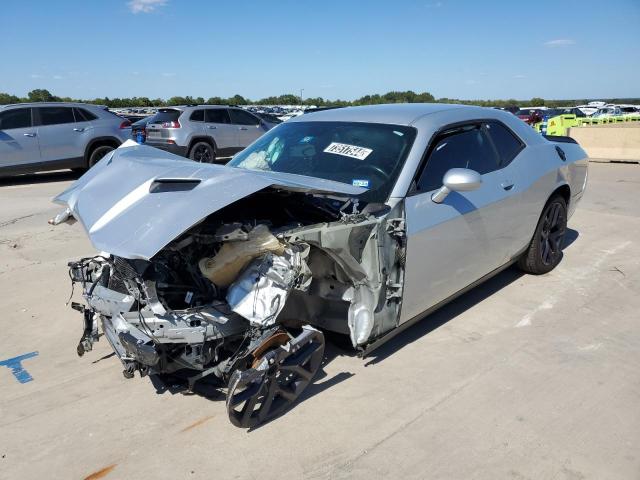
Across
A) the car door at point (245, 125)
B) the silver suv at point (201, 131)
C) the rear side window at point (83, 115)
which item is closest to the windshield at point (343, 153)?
the rear side window at point (83, 115)

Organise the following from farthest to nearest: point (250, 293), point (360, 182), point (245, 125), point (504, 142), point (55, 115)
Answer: point (245, 125) → point (55, 115) → point (504, 142) → point (360, 182) → point (250, 293)

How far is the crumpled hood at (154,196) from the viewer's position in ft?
8.16

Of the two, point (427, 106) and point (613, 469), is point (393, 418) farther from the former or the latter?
point (427, 106)

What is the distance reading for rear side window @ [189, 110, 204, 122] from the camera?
1344cm

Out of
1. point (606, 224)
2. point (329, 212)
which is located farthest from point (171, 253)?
point (606, 224)

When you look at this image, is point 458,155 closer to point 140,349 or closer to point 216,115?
point 140,349

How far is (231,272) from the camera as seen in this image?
2891 millimetres

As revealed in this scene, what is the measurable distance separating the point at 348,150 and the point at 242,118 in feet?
37.7

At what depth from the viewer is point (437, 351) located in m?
3.67

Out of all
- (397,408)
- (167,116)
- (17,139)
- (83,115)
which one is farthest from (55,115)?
(397,408)

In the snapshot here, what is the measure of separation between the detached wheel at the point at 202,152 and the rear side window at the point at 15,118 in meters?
3.67

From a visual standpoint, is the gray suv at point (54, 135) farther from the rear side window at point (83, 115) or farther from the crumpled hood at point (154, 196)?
the crumpled hood at point (154, 196)

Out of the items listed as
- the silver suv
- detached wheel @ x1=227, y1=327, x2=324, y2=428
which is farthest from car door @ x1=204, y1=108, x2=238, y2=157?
detached wheel @ x1=227, y1=327, x2=324, y2=428

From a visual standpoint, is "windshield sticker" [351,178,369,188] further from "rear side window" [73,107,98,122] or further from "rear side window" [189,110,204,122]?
"rear side window" [189,110,204,122]
